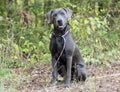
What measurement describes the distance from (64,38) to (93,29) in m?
3.23

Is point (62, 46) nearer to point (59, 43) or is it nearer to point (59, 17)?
point (59, 43)

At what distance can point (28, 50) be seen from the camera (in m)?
10.6

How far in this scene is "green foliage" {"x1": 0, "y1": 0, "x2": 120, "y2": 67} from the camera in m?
10.1

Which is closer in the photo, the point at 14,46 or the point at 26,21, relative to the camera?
the point at 14,46

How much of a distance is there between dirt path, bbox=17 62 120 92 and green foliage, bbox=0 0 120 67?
0.56 m

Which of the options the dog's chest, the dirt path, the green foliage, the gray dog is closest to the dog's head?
the gray dog

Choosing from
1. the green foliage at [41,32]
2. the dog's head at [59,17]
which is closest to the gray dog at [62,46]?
the dog's head at [59,17]

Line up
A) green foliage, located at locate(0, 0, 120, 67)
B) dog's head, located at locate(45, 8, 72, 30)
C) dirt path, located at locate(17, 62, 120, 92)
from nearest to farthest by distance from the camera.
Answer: dirt path, located at locate(17, 62, 120, 92) < dog's head, located at locate(45, 8, 72, 30) < green foliage, located at locate(0, 0, 120, 67)

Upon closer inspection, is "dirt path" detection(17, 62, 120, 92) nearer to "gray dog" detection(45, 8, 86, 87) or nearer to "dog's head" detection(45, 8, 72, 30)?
"gray dog" detection(45, 8, 86, 87)

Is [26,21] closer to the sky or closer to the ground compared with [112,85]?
closer to the sky

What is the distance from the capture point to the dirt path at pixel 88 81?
6.95 meters

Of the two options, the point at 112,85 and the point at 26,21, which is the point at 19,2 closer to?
the point at 26,21

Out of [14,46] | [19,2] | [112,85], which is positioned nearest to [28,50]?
[14,46]

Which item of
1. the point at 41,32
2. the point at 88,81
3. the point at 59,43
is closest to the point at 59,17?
the point at 59,43
